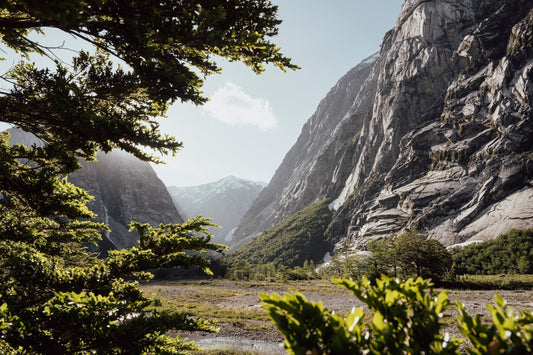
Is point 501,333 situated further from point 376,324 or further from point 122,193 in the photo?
point 122,193

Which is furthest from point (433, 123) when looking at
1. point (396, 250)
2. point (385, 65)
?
point (396, 250)

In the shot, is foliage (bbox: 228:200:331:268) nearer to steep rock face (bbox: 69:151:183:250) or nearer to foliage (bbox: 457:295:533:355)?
steep rock face (bbox: 69:151:183:250)

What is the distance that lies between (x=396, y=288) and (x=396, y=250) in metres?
37.5

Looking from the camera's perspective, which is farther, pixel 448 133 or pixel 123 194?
pixel 123 194

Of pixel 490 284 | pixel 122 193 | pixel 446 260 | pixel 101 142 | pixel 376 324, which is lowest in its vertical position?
pixel 490 284

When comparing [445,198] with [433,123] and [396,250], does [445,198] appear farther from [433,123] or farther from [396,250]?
[396,250]

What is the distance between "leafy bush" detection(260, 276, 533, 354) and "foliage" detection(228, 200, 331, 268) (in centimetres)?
9336

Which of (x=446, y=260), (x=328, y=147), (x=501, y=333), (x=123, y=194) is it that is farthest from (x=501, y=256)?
(x=123, y=194)

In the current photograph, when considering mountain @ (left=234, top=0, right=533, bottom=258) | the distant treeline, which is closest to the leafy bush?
the distant treeline

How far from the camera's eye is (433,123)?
Result: 73.2 m

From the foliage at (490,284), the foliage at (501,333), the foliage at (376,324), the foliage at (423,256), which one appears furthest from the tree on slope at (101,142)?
the foliage at (490,284)

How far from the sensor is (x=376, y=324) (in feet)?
4.65

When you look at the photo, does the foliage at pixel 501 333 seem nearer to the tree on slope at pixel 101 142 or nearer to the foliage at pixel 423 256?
the tree on slope at pixel 101 142

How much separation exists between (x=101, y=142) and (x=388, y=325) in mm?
4937
